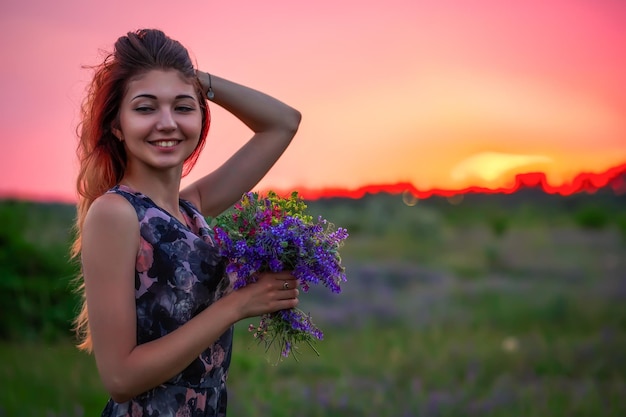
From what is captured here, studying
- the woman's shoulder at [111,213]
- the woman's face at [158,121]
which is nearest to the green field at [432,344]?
the woman's face at [158,121]

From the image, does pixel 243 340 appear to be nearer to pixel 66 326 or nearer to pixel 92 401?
pixel 66 326

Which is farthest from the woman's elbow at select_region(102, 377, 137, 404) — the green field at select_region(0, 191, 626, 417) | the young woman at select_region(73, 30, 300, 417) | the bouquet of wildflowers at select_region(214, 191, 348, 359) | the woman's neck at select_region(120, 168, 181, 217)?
the green field at select_region(0, 191, 626, 417)

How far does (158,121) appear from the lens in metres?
2.52

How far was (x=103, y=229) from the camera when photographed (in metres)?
2.33

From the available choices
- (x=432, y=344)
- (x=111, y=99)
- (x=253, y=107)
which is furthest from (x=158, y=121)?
(x=432, y=344)

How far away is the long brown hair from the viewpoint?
2609mm

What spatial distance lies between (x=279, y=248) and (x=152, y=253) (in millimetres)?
406

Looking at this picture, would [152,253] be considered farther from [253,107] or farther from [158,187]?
[253,107]

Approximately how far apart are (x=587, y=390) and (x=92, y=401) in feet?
15.9

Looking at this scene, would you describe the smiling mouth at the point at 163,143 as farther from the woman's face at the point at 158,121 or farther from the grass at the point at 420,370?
the grass at the point at 420,370

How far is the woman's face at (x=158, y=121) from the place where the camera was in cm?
253

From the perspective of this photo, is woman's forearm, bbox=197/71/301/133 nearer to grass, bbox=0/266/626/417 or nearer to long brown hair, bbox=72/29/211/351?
long brown hair, bbox=72/29/211/351

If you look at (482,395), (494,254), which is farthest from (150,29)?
(494,254)

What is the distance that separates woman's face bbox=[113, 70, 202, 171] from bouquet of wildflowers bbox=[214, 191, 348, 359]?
0.89ft
